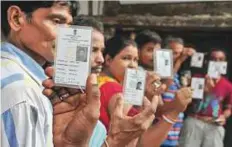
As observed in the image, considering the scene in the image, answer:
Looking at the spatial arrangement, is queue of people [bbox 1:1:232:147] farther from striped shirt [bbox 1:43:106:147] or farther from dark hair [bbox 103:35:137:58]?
dark hair [bbox 103:35:137:58]

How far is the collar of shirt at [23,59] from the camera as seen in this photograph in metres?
1.04

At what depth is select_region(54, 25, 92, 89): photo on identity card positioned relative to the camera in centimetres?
94

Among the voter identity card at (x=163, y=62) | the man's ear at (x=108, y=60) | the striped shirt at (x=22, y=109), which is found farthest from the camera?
the man's ear at (x=108, y=60)

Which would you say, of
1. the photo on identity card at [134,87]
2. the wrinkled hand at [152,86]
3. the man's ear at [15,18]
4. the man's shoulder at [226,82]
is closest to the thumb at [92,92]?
the man's ear at [15,18]

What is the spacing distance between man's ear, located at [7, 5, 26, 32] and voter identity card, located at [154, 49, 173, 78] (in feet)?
2.83

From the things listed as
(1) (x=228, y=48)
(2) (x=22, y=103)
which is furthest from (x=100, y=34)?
(1) (x=228, y=48)

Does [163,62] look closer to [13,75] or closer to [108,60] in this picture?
[108,60]

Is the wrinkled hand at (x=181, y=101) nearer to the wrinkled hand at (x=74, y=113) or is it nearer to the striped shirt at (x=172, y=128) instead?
the striped shirt at (x=172, y=128)

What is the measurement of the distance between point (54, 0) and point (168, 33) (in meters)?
2.31

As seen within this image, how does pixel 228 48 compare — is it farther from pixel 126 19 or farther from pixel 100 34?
pixel 100 34

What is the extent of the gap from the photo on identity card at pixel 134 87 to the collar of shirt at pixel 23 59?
1.43ft

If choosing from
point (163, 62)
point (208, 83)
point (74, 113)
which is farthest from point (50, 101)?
point (208, 83)

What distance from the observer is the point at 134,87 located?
147 centimetres

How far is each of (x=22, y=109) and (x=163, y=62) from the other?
110 centimetres
